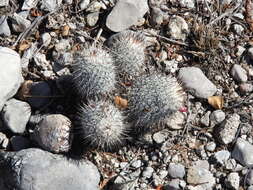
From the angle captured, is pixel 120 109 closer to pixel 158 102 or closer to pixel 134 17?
pixel 158 102

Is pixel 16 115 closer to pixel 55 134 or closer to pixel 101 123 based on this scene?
pixel 55 134

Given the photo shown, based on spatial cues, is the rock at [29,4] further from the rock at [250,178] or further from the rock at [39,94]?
the rock at [250,178]

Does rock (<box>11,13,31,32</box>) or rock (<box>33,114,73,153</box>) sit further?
rock (<box>11,13,31,32</box>)

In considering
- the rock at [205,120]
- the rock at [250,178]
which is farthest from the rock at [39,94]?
the rock at [250,178]

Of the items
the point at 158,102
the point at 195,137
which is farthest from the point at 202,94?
the point at 158,102

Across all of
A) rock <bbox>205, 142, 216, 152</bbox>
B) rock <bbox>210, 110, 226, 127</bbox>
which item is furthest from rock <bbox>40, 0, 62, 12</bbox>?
rock <bbox>205, 142, 216, 152</bbox>

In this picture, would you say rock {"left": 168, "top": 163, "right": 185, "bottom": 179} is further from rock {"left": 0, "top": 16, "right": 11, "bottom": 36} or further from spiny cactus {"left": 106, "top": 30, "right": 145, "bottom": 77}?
rock {"left": 0, "top": 16, "right": 11, "bottom": 36}

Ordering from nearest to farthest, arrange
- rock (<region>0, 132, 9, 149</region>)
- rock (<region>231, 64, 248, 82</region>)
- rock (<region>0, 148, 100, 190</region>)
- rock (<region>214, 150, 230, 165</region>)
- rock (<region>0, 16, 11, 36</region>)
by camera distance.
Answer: rock (<region>0, 148, 100, 190</region>), rock (<region>214, 150, 230, 165</region>), rock (<region>0, 132, 9, 149</region>), rock (<region>231, 64, 248, 82</region>), rock (<region>0, 16, 11, 36</region>)
